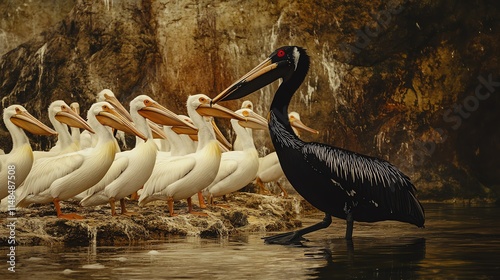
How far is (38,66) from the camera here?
19484 mm

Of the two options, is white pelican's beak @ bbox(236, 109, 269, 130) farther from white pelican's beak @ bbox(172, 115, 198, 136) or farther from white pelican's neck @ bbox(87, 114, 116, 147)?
white pelican's neck @ bbox(87, 114, 116, 147)

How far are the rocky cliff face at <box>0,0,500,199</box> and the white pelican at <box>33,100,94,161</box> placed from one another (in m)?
4.77

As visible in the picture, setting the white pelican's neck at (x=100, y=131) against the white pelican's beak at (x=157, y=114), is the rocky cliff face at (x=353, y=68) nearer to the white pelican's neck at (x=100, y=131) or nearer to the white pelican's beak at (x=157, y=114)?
the white pelican's beak at (x=157, y=114)

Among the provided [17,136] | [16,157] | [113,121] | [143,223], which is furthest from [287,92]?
[17,136]

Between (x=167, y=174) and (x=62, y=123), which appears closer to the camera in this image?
(x=167, y=174)

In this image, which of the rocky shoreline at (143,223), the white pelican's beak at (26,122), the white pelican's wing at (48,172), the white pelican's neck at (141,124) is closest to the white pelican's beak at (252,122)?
the rocky shoreline at (143,223)

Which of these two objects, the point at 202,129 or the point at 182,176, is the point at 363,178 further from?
the point at 202,129

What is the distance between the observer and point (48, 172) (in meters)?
10.8

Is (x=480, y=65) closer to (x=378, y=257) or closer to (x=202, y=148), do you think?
(x=202, y=148)

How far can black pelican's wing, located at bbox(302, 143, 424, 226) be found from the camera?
913 centimetres

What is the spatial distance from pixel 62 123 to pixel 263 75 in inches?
198

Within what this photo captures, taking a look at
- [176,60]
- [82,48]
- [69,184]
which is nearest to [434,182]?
[176,60]

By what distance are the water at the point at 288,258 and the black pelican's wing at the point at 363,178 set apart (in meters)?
0.41

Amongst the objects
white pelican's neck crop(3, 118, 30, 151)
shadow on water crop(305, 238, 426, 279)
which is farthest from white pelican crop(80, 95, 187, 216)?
shadow on water crop(305, 238, 426, 279)
